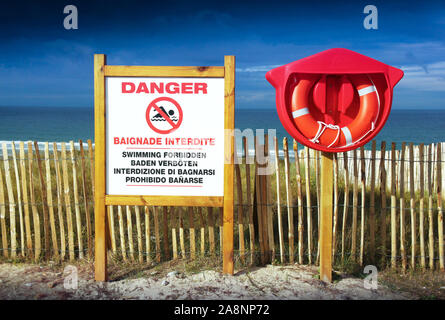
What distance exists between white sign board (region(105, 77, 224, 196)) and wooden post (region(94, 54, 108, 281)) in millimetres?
63

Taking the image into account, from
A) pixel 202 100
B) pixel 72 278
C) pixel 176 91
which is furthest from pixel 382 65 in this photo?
pixel 72 278

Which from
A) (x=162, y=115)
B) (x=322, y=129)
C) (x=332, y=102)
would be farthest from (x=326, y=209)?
(x=162, y=115)

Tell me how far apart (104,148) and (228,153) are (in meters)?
1.22

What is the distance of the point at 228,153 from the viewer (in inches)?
153

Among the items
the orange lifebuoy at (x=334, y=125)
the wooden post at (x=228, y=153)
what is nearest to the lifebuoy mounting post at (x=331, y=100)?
the orange lifebuoy at (x=334, y=125)

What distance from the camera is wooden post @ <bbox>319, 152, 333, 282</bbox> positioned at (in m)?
3.83

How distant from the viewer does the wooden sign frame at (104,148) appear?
379cm

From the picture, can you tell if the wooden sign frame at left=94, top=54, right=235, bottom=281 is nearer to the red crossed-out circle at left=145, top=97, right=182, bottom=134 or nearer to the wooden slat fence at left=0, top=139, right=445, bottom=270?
the red crossed-out circle at left=145, top=97, right=182, bottom=134

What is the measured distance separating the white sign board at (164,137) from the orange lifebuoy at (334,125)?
0.75 metres

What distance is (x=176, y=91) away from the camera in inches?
152

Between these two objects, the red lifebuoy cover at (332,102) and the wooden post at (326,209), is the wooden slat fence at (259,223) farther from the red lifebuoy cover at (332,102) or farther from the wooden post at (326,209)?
the red lifebuoy cover at (332,102)

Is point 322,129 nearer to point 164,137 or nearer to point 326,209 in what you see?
point 326,209

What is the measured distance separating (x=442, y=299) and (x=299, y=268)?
1.38m

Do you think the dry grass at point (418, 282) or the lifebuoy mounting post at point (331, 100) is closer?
the lifebuoy mounting post at point (331, 100)
